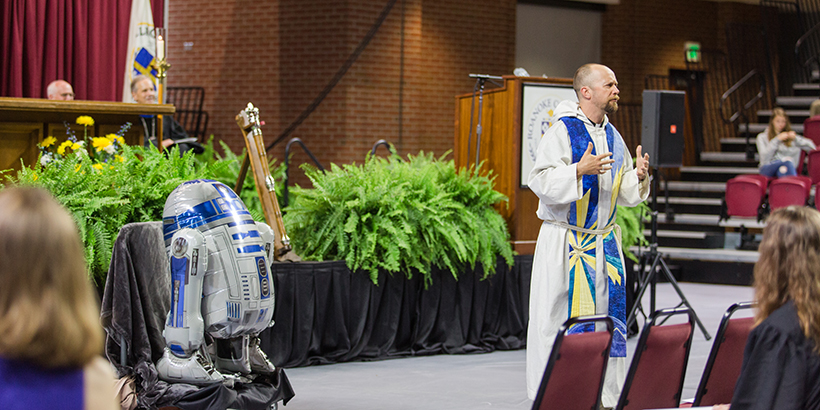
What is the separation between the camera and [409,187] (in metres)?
5.62

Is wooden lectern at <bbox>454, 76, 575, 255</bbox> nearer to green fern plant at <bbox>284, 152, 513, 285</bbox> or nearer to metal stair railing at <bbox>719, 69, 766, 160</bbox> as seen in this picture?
green fern plant at <bbox>284, 152, 513, 285</bbox>

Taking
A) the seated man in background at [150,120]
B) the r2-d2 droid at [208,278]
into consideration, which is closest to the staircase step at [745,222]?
the seated man in background at [150,120]

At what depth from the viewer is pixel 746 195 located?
32.1 feet

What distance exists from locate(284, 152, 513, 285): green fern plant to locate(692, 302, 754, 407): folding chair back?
2.51 metres

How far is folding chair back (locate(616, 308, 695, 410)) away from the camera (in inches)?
108

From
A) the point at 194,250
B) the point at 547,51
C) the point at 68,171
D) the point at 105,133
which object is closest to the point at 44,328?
the point at 194,250

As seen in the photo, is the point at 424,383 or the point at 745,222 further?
the point at 745,222

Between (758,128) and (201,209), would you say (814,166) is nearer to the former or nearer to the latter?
(758,128)

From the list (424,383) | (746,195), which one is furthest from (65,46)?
(746,195)

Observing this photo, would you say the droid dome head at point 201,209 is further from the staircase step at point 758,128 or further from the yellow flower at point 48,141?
the staircase step at point 758,128

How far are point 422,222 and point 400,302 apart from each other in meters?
0.54

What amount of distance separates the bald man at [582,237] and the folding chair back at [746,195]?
21.1ft

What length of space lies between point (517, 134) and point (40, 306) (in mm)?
4756

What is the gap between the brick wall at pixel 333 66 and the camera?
10.6m
